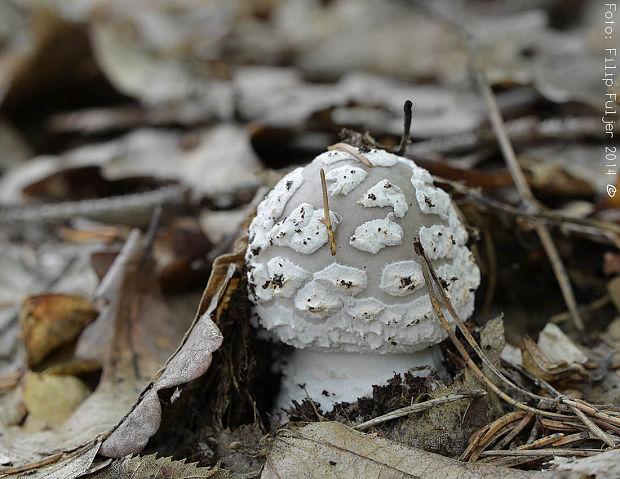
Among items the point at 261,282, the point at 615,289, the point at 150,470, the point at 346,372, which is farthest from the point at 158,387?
the point at 615,289

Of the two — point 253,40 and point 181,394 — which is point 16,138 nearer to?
point 253,40

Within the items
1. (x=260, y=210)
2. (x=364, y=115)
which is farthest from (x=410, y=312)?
(x=364, y=115)

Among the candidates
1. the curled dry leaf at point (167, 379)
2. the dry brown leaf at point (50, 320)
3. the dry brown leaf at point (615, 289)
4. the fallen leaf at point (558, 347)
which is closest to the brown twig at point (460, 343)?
the fallen leaf at point (558, 347)

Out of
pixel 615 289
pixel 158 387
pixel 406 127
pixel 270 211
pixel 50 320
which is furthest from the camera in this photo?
pixel 615 289

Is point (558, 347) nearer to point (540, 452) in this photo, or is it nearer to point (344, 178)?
point (540, 452)

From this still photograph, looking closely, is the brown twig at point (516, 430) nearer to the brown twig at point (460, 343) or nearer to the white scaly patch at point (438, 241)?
the brown twig at point (460, 343)

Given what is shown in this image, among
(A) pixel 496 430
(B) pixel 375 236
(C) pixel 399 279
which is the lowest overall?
(A) pixel 496 430
